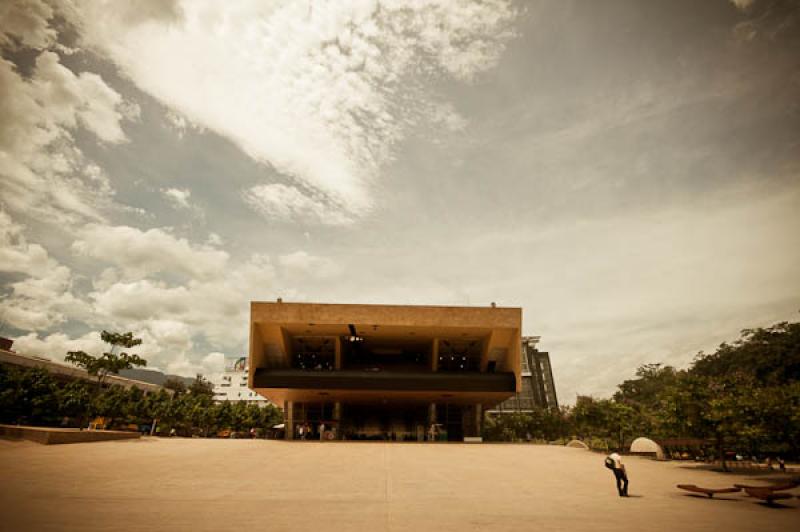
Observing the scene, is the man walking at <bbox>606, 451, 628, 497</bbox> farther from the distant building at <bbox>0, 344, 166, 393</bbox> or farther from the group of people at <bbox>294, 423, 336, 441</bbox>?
the distant building at <bbox>0, 344, 166, 393</bbox>

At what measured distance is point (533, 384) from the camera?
10688 centimetres

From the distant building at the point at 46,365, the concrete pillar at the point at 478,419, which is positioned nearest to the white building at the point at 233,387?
the distant building at the point at 46,365

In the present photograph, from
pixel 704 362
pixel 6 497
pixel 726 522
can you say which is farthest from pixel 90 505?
pixel 704 362

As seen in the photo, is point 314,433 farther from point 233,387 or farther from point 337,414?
point 233,387

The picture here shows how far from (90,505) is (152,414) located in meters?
40.2

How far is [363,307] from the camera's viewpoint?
35969mm

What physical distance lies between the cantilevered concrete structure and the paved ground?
2053 centimetres

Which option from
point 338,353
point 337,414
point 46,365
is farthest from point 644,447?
point 46,365

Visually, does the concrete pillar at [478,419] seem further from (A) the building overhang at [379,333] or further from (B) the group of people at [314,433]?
(B) the group of people at [314,433]

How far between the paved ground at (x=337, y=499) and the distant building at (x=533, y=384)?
9063 cm

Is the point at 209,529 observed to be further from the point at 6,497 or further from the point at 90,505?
the point at 6,497

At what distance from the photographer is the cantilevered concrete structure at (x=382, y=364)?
36125mm

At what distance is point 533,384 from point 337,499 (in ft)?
347

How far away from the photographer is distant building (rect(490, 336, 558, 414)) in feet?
335
